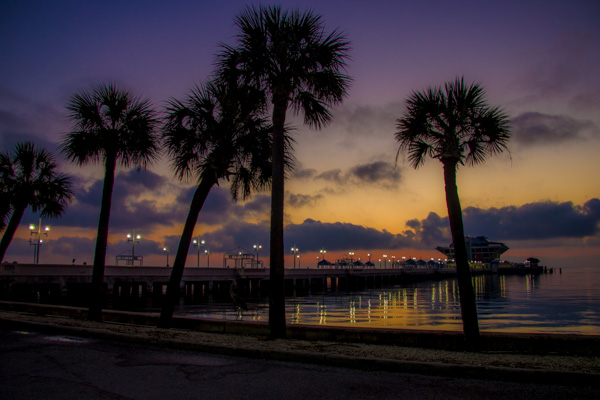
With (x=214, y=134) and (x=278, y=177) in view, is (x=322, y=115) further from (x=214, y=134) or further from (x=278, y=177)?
(x=214, y=134)

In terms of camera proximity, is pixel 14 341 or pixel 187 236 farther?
pixel 187 236

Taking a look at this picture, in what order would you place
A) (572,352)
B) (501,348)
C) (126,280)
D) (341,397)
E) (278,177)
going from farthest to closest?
(126,280), (278,177), (501,348), (572,352), (341,397)

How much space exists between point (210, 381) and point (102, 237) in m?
12.4

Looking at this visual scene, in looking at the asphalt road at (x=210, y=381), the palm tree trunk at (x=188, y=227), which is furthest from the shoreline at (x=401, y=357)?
the palm tree trunk at (x=188, y=227)

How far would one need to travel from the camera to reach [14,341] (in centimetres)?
1145

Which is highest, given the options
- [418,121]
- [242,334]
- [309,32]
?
[309,32]

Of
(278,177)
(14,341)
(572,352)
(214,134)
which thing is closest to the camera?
(572,352)

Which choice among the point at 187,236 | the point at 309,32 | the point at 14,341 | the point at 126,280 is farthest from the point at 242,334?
the point at 126,280

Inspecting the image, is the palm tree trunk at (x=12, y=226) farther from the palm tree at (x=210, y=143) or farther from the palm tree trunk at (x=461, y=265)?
the palm tree trunk at (x=461, y=265)

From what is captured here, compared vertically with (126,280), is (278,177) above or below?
above

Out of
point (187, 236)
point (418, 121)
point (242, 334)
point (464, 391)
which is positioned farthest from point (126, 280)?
point (464, 391)

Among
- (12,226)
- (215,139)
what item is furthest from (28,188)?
(215,139)

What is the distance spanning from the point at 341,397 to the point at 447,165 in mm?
7154

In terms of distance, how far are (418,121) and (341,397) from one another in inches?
309
